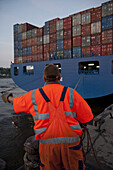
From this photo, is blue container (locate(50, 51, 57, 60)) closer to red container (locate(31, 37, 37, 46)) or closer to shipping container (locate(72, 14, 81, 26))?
red container (locate(31, 37, 37, 46))

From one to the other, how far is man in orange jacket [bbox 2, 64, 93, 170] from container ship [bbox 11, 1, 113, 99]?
37.2ft

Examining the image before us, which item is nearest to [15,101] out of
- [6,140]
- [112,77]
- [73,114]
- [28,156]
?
[73,114]

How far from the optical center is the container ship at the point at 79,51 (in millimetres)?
12586

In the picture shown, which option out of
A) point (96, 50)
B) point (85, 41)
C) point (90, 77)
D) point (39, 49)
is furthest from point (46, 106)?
point (39, 49)

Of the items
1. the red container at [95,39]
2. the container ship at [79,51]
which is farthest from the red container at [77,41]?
the red container at [95,39]

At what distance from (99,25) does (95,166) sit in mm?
15904

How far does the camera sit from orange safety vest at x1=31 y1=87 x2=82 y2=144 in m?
1.68

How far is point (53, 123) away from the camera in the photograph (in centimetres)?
170

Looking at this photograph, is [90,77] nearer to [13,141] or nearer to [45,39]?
[13,141]

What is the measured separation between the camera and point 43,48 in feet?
68.0

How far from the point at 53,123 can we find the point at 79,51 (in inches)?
624

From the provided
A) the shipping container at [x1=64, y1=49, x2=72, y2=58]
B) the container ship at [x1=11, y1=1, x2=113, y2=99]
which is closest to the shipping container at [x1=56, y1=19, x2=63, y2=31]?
the container ship at [x1=11, y1=1, x2=113, y2=99]

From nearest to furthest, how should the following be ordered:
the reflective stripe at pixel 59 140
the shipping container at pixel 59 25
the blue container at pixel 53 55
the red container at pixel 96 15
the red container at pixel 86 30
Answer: the reflective stripe at pixel 59 140
the red container at pixel 96 15
the red container at pixel 86 30
the shipping container at pixel 59 25
the blue container at pixel 53 55

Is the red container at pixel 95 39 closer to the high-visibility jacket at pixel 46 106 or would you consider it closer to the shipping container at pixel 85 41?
the shipping container at pixel 85 41
